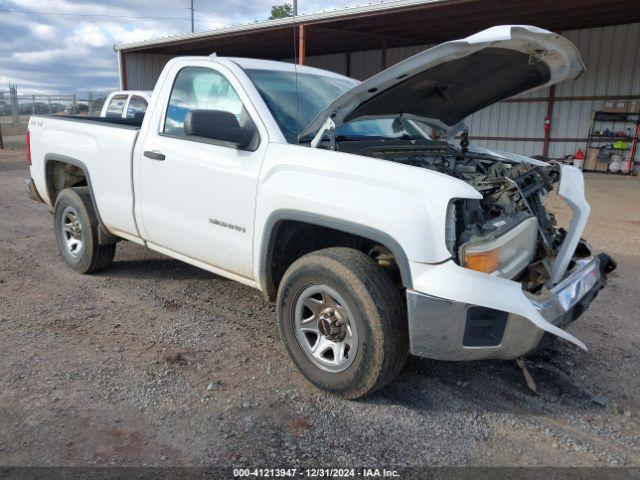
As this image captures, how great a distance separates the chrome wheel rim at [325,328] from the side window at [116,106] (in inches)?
371

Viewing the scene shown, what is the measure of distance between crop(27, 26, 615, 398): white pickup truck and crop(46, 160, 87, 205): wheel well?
90cm

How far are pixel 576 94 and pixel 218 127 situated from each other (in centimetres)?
1570

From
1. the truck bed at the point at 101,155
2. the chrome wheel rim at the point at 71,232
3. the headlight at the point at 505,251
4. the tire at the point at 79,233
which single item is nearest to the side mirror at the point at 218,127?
the truck bed at the point at 101,155

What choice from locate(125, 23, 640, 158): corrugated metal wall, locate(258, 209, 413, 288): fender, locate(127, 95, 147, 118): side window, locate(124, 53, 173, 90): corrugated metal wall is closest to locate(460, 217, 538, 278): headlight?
locate(258, 209, 413, 288): fender

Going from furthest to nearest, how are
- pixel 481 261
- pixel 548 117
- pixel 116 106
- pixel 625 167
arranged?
pixel 548 117 < pixel 625 167 < pixel 116 106 < pixel 481 261

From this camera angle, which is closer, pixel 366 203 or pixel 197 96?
pixel 366 203

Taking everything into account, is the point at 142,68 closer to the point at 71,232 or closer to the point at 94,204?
the point at 71,232

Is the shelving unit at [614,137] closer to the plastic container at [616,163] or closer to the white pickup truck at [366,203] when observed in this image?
the plastic container at [616,163]

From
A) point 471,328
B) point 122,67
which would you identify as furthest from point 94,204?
point 122,67

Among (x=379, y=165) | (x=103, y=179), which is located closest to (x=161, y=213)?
(x=103, y=179)

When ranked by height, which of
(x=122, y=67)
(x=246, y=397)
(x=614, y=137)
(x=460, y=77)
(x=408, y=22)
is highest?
(x=408, y=22)

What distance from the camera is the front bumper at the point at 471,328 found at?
2.66 m

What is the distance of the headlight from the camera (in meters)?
2.64

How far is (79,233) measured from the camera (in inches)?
208
